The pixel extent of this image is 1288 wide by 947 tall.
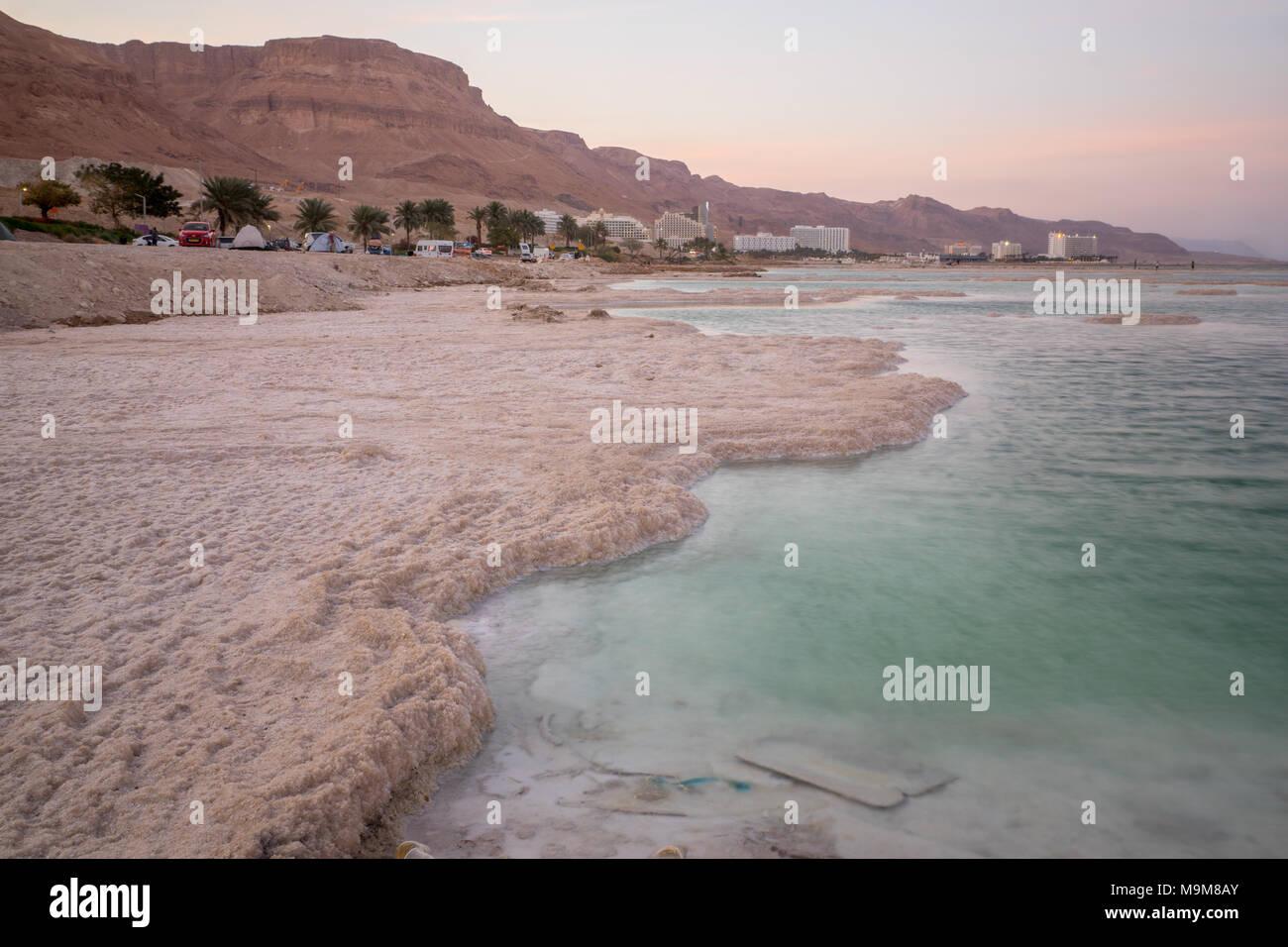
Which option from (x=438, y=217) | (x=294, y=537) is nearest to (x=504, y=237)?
(x=438, y=217)

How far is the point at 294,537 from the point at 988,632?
20.5 ft

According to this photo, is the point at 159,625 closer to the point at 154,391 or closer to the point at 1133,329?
the point at 154,391

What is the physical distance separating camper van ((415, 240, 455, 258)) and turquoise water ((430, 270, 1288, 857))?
6039cm

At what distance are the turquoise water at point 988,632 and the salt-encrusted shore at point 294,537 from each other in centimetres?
75

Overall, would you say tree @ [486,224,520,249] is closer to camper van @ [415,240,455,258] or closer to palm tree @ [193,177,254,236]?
camper van @ [415,240,455,258]

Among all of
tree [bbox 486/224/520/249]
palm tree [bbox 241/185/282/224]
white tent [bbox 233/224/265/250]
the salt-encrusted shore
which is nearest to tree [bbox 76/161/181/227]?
palm tree [bbox 241/185/282/224]

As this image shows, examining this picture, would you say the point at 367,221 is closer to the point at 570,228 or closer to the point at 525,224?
the point at 525,224

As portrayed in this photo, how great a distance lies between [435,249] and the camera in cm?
6881

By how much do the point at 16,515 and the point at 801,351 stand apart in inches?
656

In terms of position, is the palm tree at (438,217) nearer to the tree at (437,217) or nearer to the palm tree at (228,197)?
the tree at (437,217)

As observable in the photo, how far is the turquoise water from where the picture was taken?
15.8 feet

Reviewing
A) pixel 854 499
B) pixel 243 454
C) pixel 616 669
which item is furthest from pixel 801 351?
pixel 616 669

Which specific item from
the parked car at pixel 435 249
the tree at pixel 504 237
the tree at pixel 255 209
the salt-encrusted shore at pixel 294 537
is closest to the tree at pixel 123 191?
the tree at pixel 255 209
